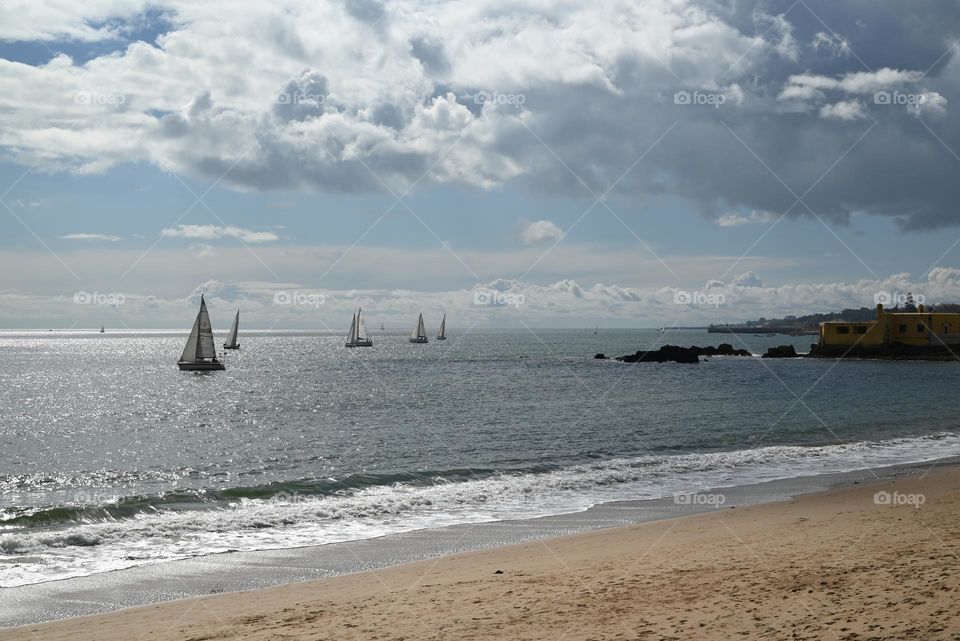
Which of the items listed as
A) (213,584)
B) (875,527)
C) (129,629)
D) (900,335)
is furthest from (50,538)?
(900,335)

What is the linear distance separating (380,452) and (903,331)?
96.3 metres

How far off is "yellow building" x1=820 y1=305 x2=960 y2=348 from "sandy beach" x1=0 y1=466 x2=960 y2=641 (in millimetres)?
99119

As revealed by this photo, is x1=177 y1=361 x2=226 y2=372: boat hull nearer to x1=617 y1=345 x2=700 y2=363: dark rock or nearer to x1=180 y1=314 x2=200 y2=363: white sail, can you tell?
x1=180 y1=314 x2=200 y2=363: white sail

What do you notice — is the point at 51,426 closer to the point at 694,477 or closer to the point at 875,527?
the point at 694,477

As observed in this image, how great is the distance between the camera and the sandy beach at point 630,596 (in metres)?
8.48

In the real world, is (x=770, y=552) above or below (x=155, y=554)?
above

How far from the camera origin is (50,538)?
1558cm

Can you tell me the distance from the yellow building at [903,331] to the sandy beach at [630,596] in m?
99.1

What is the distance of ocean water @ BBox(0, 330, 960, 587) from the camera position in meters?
17.4

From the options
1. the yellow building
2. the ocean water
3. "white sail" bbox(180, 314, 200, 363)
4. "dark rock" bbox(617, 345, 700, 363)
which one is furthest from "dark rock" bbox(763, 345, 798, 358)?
"white sail" bbox(180, 314, 200, 363)

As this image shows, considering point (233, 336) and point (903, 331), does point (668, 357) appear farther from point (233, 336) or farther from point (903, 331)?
point (233, 336)

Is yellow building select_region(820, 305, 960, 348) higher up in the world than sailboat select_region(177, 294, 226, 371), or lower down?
higher up

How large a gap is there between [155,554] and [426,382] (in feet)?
185

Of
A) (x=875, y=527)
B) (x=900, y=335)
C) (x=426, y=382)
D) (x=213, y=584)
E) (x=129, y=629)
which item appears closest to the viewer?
(x=129, y=629)
